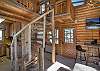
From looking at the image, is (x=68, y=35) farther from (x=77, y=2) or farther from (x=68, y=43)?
(x=77, y=2)

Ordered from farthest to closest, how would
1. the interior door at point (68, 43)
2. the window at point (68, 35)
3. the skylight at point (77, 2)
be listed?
the window at point (68, 35) → the interior door at point (68, 43) → the skylight at point (77, 2)

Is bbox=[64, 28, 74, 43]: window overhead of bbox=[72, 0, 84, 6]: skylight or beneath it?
beneath

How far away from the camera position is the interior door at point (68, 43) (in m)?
9.36

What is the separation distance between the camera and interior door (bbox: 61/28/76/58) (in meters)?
9.36

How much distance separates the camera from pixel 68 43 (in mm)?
9773

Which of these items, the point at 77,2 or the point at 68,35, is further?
the point at 68,35

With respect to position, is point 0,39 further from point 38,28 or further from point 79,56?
point 79,56

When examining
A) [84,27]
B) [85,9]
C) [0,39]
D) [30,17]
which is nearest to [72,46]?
[84,27]

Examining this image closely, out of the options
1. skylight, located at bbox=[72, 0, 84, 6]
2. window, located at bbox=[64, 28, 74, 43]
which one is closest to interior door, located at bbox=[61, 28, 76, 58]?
window, located at bbox=[64, 28, 74, 43]

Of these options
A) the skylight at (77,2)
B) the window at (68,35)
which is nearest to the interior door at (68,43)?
the window at (68,35)

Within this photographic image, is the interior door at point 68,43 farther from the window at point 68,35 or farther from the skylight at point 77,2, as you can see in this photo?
the skylight at point 77,2

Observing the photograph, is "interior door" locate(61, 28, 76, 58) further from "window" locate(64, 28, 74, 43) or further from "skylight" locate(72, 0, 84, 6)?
"skylight" locate(72, 0, 84, 6)

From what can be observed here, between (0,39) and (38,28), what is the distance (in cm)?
419

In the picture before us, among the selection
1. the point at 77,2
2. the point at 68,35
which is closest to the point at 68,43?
the point at 68,35
